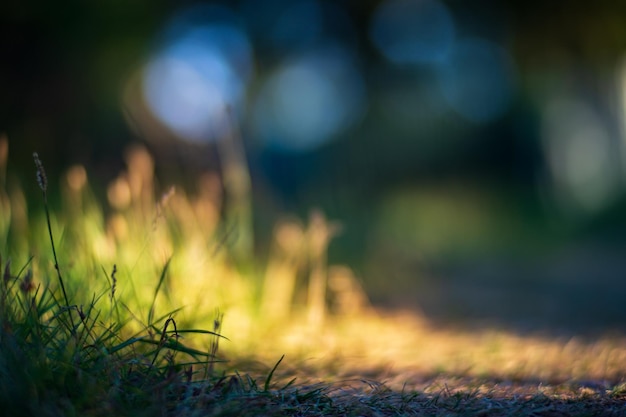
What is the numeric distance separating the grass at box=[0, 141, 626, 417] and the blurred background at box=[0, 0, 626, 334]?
0.39 m

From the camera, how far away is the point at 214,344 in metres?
1.57

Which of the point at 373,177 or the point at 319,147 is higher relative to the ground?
the point at 319,147

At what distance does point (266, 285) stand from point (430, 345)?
0.93 metres

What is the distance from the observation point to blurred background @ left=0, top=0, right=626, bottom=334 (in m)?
4.59

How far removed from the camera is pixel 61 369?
4.62 feet

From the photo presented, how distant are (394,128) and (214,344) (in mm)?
9358

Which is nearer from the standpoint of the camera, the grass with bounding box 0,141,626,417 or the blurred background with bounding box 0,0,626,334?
the grass with bounding box 0,141,626,417

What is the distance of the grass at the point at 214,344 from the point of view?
141 centimetres

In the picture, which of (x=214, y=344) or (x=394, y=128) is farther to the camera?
(x=394, y=128)

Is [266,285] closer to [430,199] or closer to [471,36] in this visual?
[430,199]

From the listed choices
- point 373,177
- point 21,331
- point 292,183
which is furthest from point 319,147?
point 21,331

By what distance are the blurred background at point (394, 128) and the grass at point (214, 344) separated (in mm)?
391

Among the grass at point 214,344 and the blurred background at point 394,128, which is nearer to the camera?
the grass at point 214,344

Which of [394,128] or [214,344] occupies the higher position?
[394,128]
